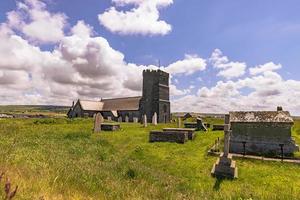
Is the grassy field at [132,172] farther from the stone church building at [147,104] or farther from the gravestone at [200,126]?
the stone church building at [147,104]

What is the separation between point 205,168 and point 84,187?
9.75 meters

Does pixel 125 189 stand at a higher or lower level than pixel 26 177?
lower

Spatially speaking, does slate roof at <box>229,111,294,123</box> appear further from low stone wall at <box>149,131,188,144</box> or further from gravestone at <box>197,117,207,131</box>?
gravestone at <box>197,117,207,131</box>

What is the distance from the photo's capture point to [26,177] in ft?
19.8

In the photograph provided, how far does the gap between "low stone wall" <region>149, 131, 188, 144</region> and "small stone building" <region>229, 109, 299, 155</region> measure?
11.9 ft

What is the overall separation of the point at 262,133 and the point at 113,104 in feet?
179

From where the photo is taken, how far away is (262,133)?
20.0 m

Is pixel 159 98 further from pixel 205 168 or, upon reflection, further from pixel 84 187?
pixel 84 187

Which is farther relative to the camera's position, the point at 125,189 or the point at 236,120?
the point at 236,120

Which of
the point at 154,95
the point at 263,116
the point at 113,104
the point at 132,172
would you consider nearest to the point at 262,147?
the point at 263,116

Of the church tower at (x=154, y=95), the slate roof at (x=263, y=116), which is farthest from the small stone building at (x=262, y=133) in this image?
the church tower at (x=154, y=95)

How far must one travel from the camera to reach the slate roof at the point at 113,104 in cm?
6638

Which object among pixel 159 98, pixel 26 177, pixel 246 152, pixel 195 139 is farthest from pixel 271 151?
pixel 159 98

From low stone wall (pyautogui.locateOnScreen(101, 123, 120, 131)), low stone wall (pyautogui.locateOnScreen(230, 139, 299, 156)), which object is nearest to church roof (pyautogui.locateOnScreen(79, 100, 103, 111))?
low stone wall (pyautogui.locateOnScreen(101, 123, 120, 131))
